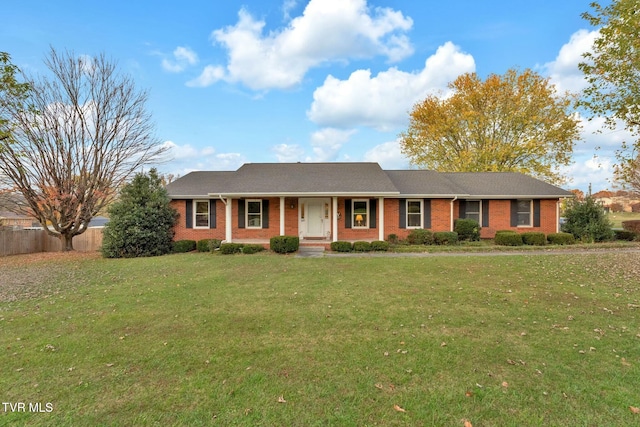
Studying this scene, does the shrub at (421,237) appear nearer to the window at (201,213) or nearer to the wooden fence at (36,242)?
the window at (201,213)

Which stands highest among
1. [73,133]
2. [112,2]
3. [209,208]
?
[112,2]

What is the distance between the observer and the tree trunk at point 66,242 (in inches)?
630

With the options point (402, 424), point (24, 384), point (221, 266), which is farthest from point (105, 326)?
point (221, 266)

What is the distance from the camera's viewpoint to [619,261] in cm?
945

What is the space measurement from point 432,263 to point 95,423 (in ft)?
30.7

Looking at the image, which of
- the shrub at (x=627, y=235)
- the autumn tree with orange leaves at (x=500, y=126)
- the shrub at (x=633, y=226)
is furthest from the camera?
the autumn tree with orange leaves at (x=500, y=126)

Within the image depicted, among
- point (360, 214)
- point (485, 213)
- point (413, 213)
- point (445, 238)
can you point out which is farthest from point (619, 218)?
point (360, 214)

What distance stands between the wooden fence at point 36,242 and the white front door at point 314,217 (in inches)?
436

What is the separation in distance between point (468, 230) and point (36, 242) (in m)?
22.6

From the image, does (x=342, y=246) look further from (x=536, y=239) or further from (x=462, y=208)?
(x=536, y=239)

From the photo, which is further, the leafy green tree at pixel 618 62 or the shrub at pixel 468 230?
the shrub at pixel 468 230

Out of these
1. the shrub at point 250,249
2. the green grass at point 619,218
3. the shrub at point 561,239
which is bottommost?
the shrub at point 250,249

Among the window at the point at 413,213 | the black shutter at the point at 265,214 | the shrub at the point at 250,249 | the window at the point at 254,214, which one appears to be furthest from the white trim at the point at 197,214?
the window at the point at 413,213

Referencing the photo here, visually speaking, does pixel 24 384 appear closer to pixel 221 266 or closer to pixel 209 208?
pixel 221 266
